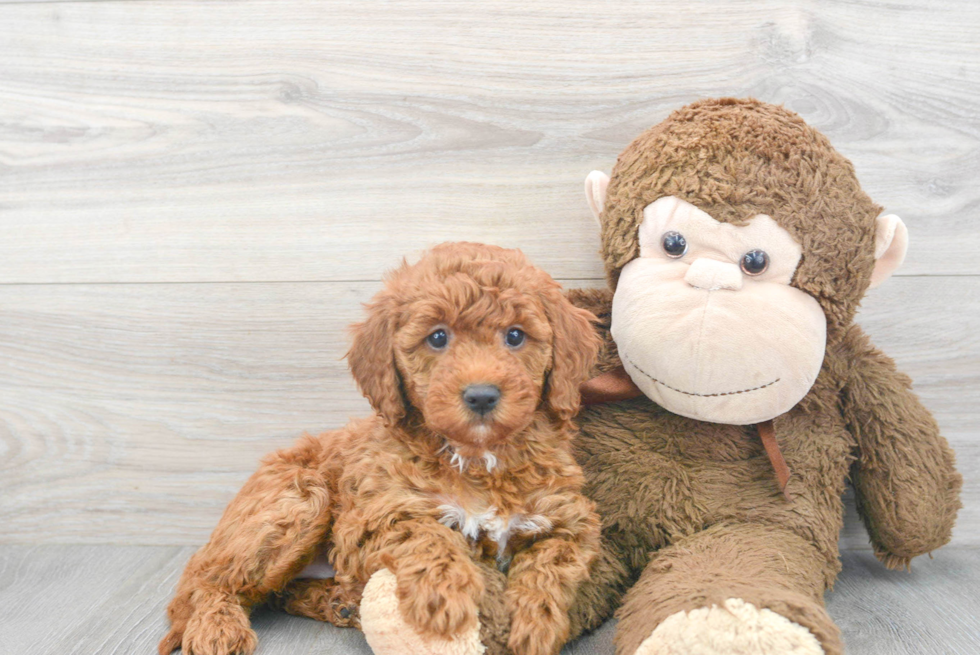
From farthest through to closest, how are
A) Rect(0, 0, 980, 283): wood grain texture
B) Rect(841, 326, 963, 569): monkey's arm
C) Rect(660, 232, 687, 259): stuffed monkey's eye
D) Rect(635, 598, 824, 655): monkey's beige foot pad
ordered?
Rect(0, 0, 980, 283): wood grain texture
Rect(841, 326, 963, 569): monkey's arm
Rect(660, 232, 687, 259): stuffed monkey's eye
Rect(635, 598, 824, 655): monkey's beige foot pad

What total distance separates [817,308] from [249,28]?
A: 1.43 metres

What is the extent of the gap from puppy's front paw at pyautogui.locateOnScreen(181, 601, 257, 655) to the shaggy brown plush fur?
62cm

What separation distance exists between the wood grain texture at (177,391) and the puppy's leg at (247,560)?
458mm

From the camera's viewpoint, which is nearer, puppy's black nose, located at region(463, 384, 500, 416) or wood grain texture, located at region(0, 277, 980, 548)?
puppy's black nose, located at region(463, 384, 500, 416)

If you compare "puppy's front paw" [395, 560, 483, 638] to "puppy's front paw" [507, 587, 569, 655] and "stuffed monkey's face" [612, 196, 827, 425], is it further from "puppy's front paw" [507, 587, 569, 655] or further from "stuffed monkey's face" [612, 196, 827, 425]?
"stuffed monkey's face" [612, 196, 827, 425]

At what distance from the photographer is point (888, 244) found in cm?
147

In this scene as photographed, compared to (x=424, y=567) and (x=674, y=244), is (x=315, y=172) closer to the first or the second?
(x=674, y=244)

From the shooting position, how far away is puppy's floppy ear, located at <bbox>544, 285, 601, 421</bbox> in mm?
1342

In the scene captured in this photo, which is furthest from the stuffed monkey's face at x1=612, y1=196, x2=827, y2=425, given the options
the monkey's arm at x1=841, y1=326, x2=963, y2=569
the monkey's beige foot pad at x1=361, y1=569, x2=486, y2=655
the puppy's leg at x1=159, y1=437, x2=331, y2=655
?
the puppy's leg at x1=159, y1=437, x2=331, y2=655

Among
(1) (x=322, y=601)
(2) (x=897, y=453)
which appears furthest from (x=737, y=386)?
(1) (x=322, y=601)

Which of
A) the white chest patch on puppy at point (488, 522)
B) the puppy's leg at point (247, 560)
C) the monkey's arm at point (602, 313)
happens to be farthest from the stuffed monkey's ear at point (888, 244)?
the puppy's leg at point (247, 560)

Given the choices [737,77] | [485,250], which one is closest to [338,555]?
[485,250]

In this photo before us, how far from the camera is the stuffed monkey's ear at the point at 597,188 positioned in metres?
1.64

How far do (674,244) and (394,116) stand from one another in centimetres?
78
